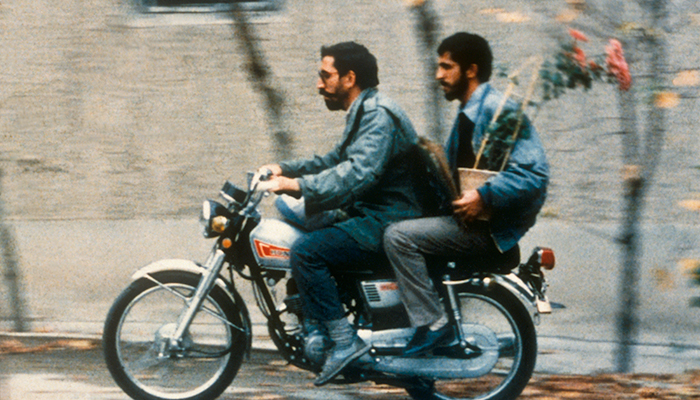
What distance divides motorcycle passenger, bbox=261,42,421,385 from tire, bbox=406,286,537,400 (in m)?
0.48

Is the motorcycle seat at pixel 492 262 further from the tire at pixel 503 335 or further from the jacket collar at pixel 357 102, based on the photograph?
the jacket collar at pixel 357 102

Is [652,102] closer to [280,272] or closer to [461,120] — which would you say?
[461,120]

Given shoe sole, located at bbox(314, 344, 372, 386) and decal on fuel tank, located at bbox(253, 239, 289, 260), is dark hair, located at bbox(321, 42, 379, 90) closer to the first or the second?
decal on fuel tank, located at bbox(253, 239, 289, 260)

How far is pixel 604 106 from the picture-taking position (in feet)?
20.7

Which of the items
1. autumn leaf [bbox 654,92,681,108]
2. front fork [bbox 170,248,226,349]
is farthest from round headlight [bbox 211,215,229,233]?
autumn leaf [bbox 654,92,681,108]

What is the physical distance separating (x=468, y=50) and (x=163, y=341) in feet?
6.58

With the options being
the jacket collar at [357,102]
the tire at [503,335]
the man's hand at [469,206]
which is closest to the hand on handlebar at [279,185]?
the jacket collar at [357,102]

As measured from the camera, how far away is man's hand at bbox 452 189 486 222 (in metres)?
3.85

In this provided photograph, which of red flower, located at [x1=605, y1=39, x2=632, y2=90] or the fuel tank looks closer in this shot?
the fuel tank

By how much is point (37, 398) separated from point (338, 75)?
Result: 2.36 m

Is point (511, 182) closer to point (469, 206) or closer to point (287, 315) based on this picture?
point (469, 206)

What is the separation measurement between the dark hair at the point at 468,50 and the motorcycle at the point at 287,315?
0.91 meters

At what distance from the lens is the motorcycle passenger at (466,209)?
152 inches

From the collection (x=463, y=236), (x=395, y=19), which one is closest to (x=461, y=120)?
(x=463, y=236)
